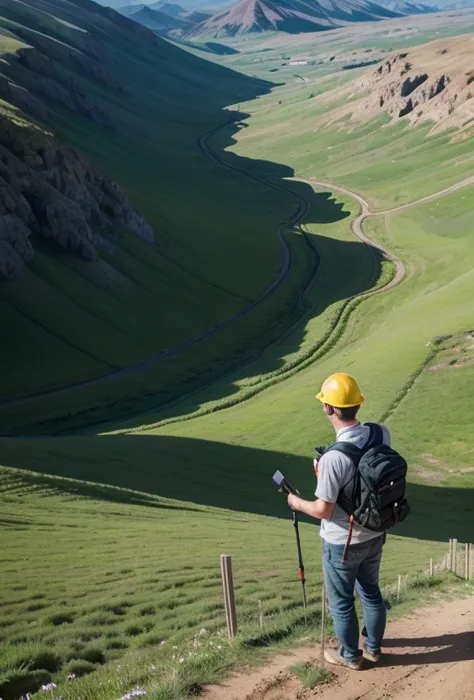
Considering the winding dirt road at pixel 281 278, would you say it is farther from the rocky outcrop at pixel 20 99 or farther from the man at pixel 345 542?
the man at pixel 345 542

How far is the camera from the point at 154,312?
9331 centimetres

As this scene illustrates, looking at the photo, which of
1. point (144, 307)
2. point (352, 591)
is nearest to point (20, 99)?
point (144, 307)

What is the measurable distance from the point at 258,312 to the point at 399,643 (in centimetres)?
8951

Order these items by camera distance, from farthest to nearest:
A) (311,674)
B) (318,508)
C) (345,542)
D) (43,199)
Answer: (43,199) → (311,674) → (345,542) → (318,508)

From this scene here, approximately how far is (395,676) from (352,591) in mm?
1433

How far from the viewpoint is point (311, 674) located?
37.3 feet

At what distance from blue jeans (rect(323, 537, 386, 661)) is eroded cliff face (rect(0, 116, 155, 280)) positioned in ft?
249

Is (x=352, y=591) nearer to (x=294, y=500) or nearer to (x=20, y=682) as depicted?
(x=294, y=500)

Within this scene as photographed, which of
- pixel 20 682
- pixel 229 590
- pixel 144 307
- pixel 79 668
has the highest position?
pixel 144 307

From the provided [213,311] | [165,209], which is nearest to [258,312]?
[213,311]

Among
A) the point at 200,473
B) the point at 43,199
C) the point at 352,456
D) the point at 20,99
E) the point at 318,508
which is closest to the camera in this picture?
the point at 352,456

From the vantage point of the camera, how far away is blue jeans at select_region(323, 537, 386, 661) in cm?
1138

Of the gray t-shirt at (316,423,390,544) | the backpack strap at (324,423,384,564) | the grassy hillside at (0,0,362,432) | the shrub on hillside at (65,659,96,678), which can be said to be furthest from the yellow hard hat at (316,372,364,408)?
the grassy hillside at (0,0,362,432)

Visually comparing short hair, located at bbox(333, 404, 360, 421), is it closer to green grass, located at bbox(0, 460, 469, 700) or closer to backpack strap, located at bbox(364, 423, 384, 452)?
backpack strap, located at bbox(364, 423, 384, 452)
